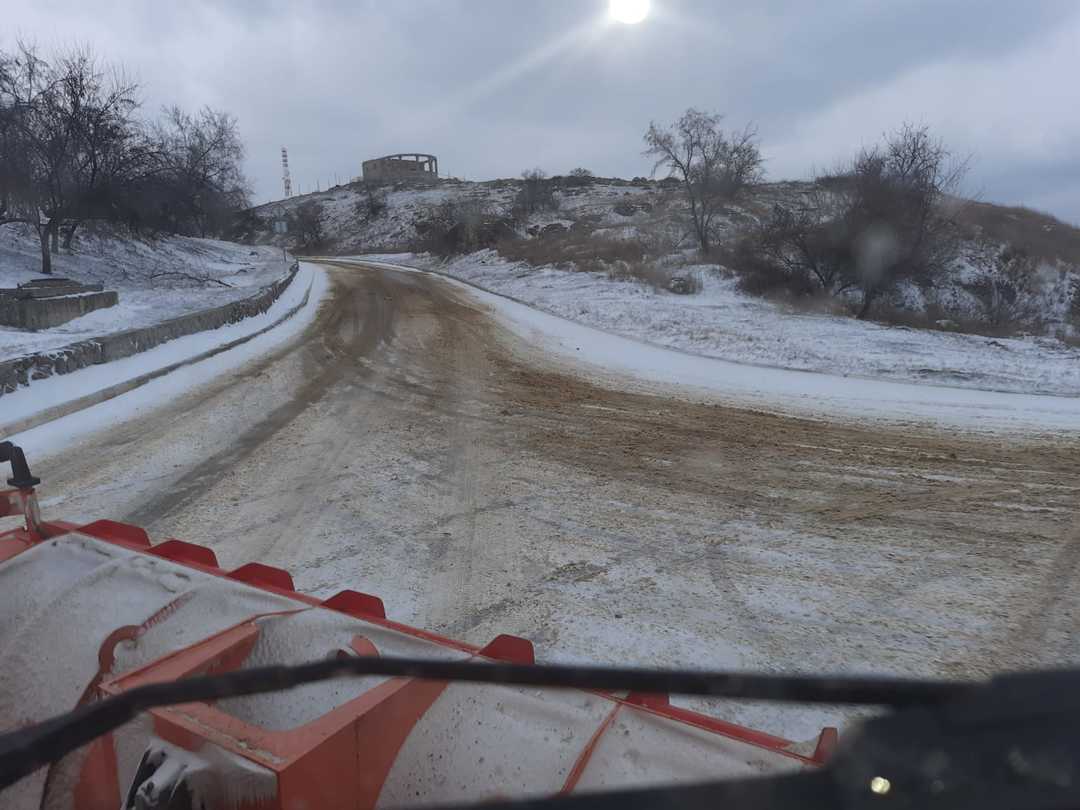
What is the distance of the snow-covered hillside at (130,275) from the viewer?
1212 centimetres

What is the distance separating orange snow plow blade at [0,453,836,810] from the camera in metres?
1.53

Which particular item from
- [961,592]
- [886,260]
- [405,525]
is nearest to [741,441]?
[961,592]

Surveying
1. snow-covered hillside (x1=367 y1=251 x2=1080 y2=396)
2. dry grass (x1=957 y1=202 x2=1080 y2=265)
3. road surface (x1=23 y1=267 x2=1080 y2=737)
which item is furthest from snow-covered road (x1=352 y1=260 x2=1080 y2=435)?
dry grass (x1=957 y1=202 x2=1080 y2=265)

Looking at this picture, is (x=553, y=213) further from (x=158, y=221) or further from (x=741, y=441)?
(x=741, y=441)

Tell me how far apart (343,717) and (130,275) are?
2587cm

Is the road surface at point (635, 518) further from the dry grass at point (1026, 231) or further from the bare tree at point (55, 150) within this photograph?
the dry grass at point (1026, 231)

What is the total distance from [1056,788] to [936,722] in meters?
0.12

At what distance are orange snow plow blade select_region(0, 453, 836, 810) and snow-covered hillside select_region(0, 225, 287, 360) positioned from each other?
876 centimetres

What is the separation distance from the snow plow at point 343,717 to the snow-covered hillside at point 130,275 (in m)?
8.81

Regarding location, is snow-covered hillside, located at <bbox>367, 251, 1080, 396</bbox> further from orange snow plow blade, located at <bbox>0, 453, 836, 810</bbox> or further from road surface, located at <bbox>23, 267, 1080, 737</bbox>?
orange snow plow blade, located at <bbox>0, 453, 836, 810</bbox>

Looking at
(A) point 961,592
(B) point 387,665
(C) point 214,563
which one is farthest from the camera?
(A) point 961,592

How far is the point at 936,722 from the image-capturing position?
0.77 meters

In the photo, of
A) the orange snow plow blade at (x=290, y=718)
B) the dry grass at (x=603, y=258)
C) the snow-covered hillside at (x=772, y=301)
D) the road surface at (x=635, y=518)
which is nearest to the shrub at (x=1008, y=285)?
the snow-covered hillside at (x=772, y=301)

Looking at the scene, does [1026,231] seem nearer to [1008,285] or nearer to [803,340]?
[1008,285]
